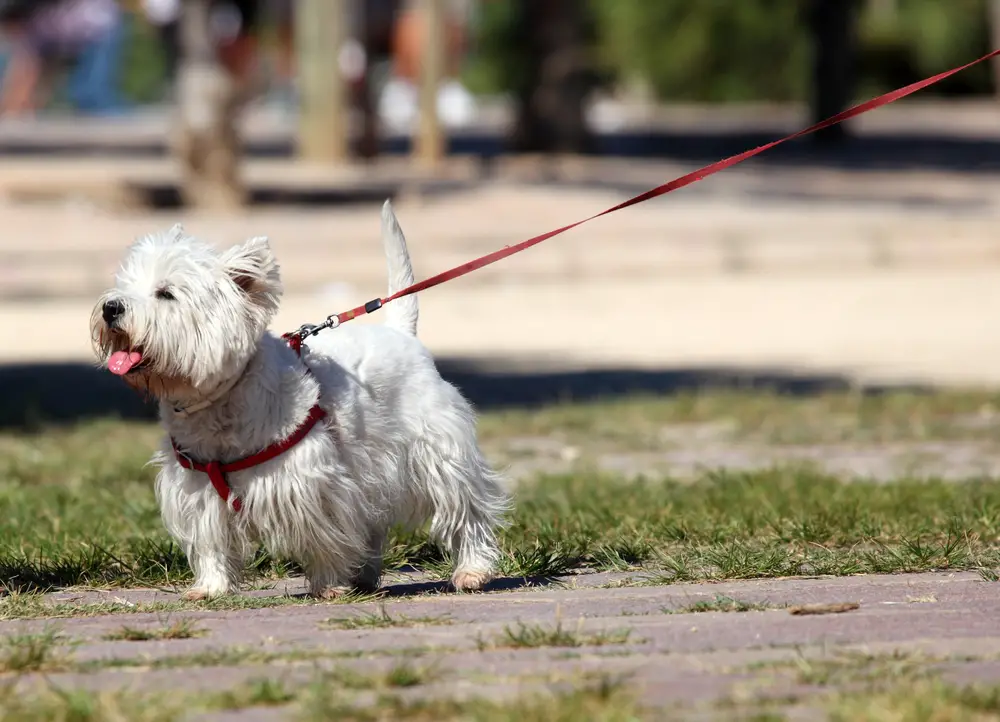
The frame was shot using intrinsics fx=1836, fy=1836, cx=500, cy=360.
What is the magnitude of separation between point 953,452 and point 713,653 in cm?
494

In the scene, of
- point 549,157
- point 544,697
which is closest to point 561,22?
point 549,157

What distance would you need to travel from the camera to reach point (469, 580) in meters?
5.41

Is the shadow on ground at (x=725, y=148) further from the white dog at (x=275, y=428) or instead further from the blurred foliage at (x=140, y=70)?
the blurred foliage at (x=140, y=70)

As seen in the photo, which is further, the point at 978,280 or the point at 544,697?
the point at 978,280

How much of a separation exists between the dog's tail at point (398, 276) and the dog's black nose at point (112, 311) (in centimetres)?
117

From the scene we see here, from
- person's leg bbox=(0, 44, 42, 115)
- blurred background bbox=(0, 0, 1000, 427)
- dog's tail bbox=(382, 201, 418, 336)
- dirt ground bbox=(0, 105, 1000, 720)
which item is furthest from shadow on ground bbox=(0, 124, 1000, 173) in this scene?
dog's tail bbox=(382, 201, 418, 336)

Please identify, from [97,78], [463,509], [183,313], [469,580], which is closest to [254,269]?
[183,313]

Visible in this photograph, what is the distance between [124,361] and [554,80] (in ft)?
74.7

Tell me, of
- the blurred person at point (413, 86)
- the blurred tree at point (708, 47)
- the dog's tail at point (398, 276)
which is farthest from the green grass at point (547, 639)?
the blurred tree at point (708, 47)

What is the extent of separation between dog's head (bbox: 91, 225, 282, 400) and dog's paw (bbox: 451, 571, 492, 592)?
0.96 metres

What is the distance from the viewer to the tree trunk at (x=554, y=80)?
87.5 ft

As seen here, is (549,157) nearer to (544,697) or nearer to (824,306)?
(824,306)

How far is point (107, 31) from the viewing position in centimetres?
5209

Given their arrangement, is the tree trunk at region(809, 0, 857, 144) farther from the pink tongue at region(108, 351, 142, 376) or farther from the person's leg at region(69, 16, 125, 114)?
the person's leg at region(69, 16, 125, 114)
